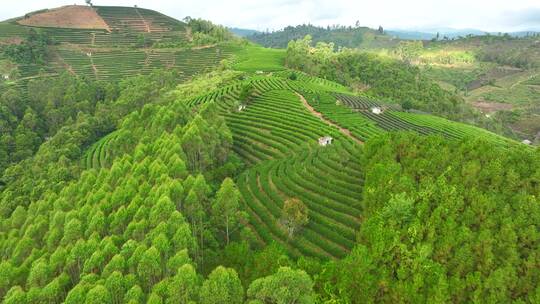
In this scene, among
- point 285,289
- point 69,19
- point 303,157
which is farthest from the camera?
point 69,19

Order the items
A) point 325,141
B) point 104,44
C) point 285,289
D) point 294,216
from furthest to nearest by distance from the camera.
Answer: point 104,44 < point 325,141 < point 294,216 < point 285,289

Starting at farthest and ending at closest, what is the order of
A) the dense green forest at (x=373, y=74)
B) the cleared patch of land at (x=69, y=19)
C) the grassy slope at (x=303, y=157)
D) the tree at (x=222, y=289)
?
the cleared patch of land at (x=69, y=19), the dense green forest at (x=373, y=74), the grassy slope at (x=303, y=157), the tree at (x=222, y=289)

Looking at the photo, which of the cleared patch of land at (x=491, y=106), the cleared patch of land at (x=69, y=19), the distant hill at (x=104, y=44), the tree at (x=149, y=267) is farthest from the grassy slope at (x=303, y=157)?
the cleared patch of land at (x=69, y=19)

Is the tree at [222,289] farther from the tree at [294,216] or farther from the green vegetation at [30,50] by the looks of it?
the green vegetation at [30,50]

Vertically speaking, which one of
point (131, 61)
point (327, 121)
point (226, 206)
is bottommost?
point (327, 121)

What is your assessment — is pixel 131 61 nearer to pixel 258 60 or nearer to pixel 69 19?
pixel 258 60

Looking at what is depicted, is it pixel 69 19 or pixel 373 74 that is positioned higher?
pixel 69 19

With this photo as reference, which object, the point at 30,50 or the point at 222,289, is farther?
the point at 30,50

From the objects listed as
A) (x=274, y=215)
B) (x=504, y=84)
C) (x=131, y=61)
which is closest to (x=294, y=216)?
(x=274, y=215)
